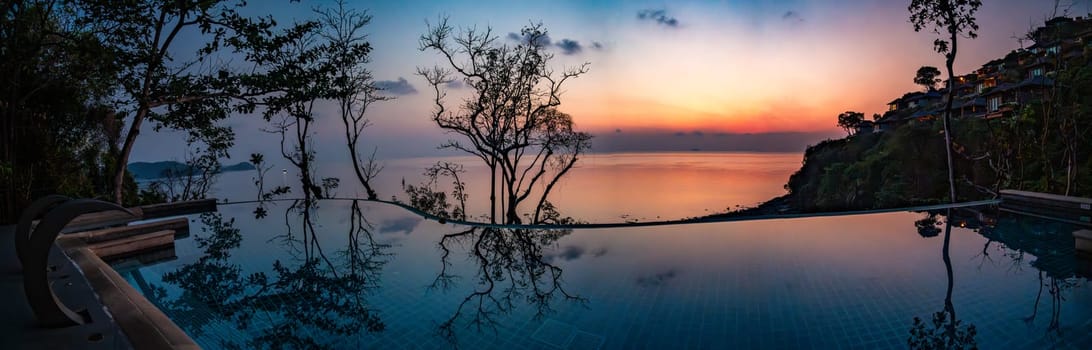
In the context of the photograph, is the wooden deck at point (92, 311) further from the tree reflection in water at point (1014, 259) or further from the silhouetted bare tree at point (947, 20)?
the silhouetted bare tree at point (947, 20)

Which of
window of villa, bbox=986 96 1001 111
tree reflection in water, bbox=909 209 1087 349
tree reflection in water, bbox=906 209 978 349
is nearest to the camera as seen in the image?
tree reflection in water, bbox=906 209 978 349

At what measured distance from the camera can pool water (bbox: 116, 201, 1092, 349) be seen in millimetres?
2596

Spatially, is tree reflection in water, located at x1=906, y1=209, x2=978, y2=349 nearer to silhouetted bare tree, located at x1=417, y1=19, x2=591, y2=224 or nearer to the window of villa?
silhouetted bare tree, located at x1=417, y1=19, x2=591, y2=224

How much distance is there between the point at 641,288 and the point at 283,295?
280 centimetres

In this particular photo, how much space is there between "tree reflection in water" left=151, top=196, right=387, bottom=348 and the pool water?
17 mm

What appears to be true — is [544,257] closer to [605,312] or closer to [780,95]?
[605,312]

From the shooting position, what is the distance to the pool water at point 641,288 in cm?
260

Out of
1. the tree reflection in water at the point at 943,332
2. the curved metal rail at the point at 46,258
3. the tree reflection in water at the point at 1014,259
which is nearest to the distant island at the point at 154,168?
the curved metal rail at the point at 46,258

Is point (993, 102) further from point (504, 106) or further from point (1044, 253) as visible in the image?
point (504, 106)

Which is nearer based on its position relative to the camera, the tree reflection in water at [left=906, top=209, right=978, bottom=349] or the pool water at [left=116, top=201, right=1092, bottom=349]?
the tree reflection in water at [left=906, top=209, right=978, bottom=349]

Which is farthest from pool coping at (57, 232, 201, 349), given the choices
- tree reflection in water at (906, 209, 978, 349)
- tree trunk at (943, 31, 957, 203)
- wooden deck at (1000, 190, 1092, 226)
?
tree trunk at (943, 31, 957, 203)

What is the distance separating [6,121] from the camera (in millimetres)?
5105

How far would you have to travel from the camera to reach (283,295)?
11.0ft

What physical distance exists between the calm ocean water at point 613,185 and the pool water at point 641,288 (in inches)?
166
